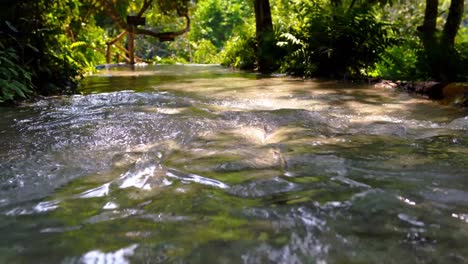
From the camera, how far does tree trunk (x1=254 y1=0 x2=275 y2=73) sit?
1161 cm

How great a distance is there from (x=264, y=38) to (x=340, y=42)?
3.26 m

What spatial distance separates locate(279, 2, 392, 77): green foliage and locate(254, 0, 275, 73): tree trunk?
199 centimetres

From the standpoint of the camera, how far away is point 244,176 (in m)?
2.21

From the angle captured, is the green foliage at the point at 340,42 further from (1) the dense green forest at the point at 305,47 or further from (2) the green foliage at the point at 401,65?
(2) the green foliage at the point at 401,65

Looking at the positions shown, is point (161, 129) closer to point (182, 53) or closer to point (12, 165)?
point (12, 165)

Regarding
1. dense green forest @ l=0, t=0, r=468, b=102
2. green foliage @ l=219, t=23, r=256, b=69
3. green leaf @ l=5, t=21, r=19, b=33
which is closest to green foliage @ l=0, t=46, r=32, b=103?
dense green forest @ l=0, t=0, r=468, b=102

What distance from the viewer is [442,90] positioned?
544 cm

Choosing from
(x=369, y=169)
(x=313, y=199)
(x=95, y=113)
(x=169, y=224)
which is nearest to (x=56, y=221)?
(x=169, y=224)

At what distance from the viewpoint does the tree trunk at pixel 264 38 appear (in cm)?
1161

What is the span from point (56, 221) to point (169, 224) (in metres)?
0.48

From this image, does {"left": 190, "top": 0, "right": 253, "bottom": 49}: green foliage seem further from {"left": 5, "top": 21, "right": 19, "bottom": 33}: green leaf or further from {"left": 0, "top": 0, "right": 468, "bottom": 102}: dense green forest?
{"left": 5, "top": 21, "right": 19, "bottom": 33}: green leaf

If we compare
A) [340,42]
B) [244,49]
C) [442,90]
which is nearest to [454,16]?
[340,42]

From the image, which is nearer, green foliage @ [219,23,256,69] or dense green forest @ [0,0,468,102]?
dense green forest @ [0,0,468,102]

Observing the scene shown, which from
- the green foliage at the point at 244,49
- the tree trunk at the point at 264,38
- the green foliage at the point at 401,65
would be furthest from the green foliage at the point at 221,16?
the green foliage at the point at 401,65
